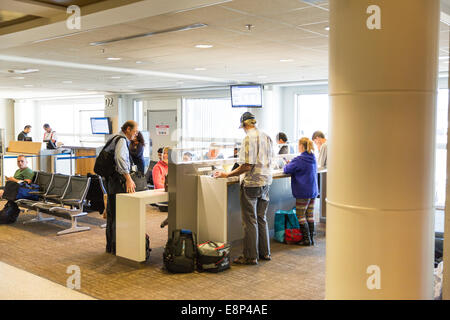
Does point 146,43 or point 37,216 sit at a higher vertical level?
point 146,43

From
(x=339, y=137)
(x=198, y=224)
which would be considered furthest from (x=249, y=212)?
(x=339, y=137)

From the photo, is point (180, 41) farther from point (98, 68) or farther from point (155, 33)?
point (98, 68)

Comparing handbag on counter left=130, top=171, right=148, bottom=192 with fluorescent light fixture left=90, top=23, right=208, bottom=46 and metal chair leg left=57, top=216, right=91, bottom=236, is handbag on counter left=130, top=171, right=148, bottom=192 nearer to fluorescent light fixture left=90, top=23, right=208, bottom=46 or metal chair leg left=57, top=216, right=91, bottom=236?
metal chair leg left=57, top=216, right=91, bottom=236

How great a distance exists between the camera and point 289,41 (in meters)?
5.98

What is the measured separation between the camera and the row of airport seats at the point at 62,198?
650cm

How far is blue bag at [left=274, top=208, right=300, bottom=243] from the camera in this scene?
5957 mm

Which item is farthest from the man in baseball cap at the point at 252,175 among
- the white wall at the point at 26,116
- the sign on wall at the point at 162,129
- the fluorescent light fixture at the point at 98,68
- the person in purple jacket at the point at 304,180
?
the white wall at the point at 26,116

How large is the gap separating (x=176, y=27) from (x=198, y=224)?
6.98 feet

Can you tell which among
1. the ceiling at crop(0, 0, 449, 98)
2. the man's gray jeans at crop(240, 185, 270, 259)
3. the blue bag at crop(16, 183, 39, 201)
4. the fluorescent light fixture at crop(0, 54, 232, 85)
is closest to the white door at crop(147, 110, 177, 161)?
the fluorescent light fixture at crop(0, 54, 232, 85)

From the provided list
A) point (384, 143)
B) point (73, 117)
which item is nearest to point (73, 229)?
point (384, 143)

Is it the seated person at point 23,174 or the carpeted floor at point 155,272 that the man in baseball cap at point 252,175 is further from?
the seated person at point 23,174

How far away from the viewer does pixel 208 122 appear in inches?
561

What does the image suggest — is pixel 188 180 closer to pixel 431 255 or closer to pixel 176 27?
pixel 176 27

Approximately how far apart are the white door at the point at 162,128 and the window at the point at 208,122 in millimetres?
377
